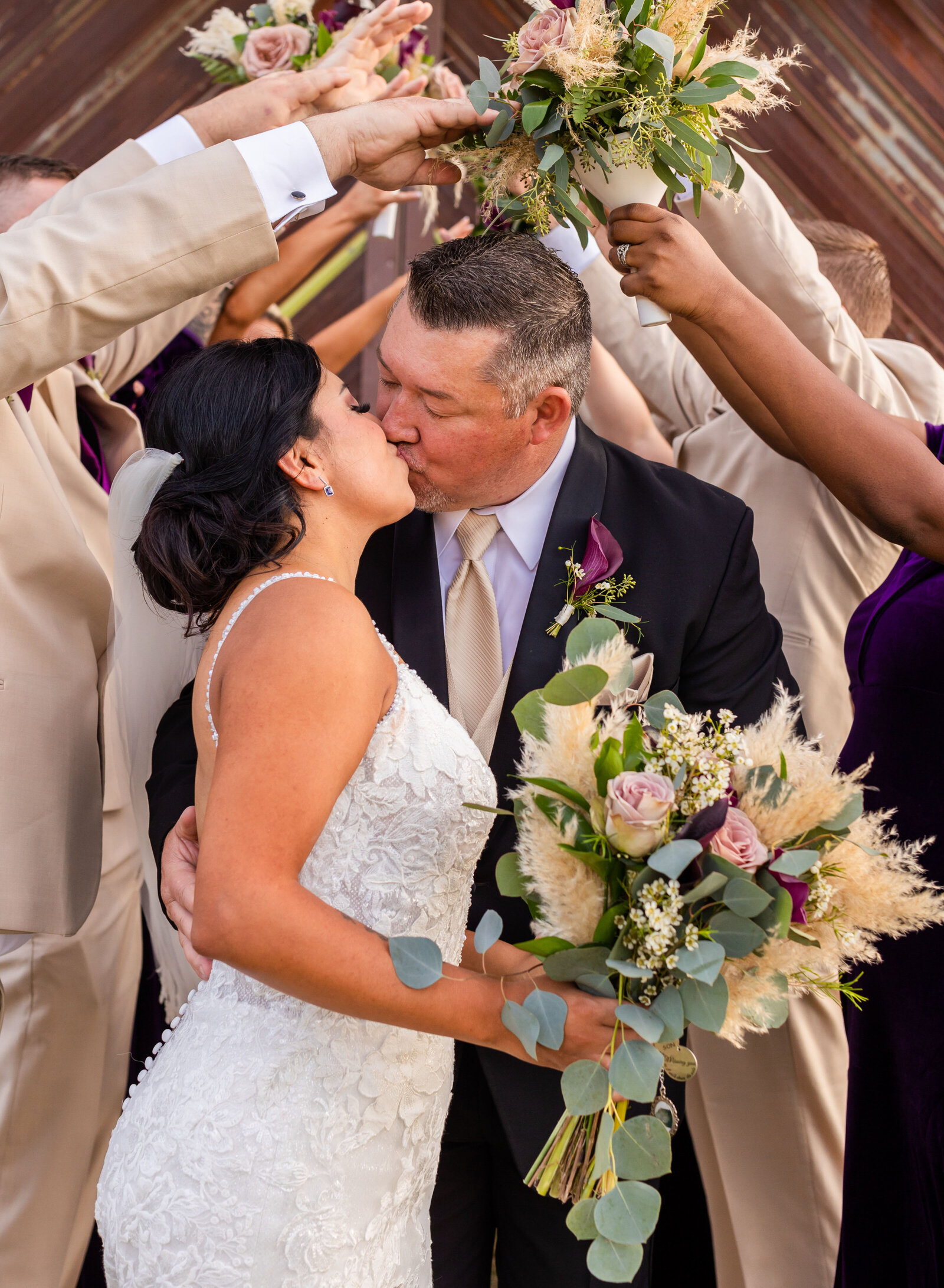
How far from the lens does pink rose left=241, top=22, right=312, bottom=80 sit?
2.93 meters

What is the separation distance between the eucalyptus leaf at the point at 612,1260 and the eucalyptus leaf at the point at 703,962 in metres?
0.30

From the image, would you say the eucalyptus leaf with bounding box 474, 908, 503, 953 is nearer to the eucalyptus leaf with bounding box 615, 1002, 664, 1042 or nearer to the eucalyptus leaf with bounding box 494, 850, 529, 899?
the eucalyptus leaf with bounding box 494, 850, 529, 899

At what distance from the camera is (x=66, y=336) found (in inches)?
66.2

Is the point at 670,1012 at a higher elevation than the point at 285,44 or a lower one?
higher

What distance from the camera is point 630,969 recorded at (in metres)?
1.14

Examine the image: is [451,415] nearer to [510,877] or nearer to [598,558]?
[598,558]

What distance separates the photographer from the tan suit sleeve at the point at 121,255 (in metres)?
1.64

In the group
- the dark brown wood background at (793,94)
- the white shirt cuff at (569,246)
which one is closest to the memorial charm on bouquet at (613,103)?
the white shirt cuff at (569,246)

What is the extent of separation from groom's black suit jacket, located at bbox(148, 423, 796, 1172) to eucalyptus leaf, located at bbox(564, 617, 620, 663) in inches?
20.4

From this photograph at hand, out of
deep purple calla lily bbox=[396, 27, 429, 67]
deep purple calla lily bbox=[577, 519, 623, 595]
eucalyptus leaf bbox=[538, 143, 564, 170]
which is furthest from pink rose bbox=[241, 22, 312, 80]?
deep purple calla lily bbox=[577, 519, 623, 595]

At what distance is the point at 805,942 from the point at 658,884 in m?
0.22

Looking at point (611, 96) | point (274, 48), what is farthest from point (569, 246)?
point (274, 48)

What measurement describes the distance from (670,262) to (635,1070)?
122 centimetres

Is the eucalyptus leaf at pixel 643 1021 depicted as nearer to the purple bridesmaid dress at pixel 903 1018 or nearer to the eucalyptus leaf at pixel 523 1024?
the eucalyptus leaf at pixel 523 1024
